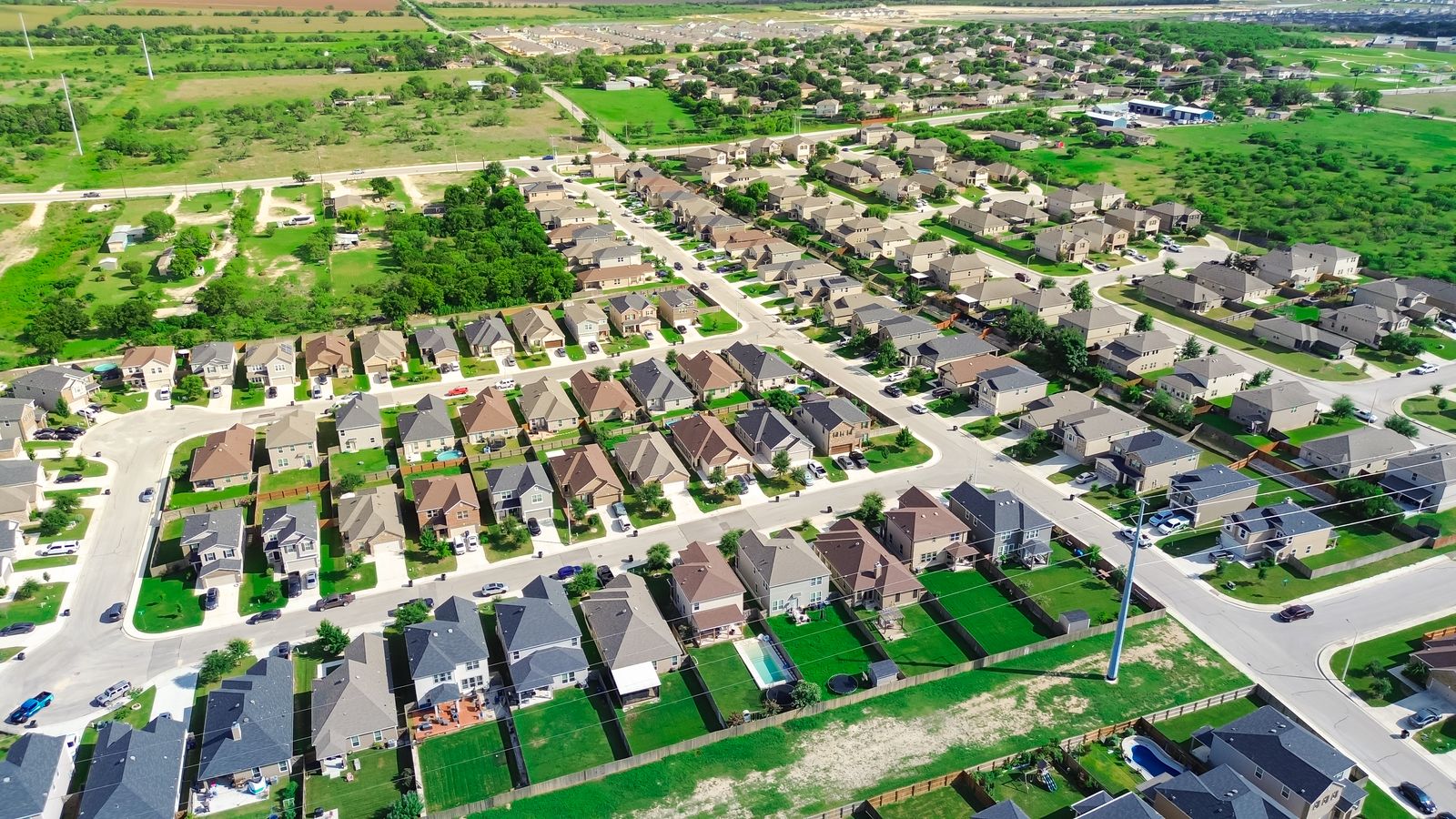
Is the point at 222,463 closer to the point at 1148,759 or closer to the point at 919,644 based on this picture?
the point at 919,644

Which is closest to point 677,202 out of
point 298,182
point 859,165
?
point 859,165

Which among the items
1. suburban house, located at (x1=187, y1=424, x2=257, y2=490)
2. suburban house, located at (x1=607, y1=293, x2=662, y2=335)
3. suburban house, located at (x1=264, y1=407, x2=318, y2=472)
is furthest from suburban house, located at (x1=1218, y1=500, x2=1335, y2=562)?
suburban house, located at (x1=187, y1=424, x2=257, y2=490)

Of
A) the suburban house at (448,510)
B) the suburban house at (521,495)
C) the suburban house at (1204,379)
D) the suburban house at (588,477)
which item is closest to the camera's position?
the suburban house at (448,510)

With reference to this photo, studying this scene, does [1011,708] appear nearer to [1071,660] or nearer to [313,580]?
[1071,660]

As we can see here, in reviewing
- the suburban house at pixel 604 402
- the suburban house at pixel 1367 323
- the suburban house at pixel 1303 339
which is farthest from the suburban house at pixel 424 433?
the suburban house at pixel 1367 323

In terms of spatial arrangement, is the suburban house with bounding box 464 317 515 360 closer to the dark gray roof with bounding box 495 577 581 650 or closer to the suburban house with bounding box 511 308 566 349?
the suburban house with bounding box 511 308 566 349

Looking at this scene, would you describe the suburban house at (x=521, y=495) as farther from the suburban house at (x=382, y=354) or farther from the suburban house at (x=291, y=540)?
the suburban house at (x=382, y=354)

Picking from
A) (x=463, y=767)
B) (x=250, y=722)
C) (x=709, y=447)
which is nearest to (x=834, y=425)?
(x=709, y=447)
